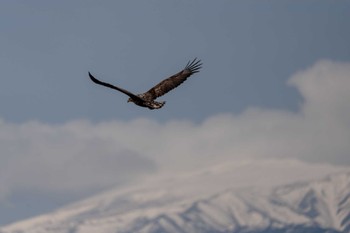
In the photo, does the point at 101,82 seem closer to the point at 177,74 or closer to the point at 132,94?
the point at 132,94

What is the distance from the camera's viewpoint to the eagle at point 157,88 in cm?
6482

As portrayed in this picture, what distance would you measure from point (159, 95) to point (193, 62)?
15.0 ft

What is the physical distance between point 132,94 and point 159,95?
13.9 feet

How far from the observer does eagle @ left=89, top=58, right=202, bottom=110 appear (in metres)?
64.8

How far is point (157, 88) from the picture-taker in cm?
7025

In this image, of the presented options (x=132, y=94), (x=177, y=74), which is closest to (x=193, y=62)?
(x=177, y=74)

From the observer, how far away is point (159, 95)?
228ft

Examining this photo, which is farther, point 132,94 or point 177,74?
point 177,74

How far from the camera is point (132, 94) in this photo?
6544 centimetres

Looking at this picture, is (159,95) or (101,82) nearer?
(101,82)

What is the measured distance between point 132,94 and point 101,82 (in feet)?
10.0

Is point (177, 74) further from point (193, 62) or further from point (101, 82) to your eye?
point (101, 82)

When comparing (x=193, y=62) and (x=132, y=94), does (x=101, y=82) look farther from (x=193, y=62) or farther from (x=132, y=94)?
(x=193, y=62)

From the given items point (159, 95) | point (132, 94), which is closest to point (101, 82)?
point (132, 94)
